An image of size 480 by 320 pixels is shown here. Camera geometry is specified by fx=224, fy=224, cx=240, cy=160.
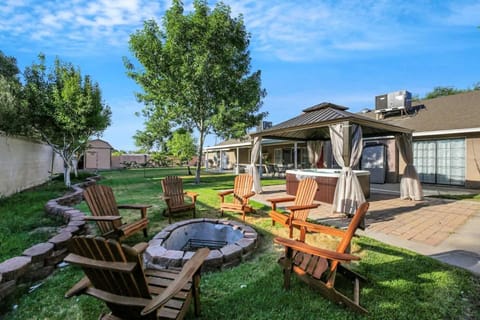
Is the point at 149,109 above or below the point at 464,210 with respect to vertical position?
above

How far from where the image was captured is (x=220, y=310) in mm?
2184

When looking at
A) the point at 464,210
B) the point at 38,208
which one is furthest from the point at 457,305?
the point at 38,208

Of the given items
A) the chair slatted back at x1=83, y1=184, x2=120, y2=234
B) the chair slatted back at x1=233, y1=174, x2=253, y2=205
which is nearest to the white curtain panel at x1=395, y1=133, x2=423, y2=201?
the chair slatted back at x1=233, y1=174, x2=253, y2=205

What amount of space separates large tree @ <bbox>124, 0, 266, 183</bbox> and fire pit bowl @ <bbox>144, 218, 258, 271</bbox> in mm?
8170

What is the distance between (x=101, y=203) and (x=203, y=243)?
6.37ft

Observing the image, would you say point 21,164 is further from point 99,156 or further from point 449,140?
point 99,156

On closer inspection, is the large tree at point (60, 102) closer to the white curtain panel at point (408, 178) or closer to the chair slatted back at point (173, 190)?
the chair slatted back at point (173, 190)

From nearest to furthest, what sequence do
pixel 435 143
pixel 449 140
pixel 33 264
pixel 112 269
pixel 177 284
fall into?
pixel 112 269, pixel 177 284, pixel 33 264, pixel 449 140, pixel 435 143

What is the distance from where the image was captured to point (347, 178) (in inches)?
225

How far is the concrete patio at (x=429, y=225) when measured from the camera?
3.46m

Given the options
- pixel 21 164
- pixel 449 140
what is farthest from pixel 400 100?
pixel 21 164

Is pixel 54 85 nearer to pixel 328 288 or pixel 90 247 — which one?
pixel 90 247

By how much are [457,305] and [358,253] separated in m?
1.28

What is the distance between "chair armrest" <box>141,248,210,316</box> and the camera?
139 centimetres
